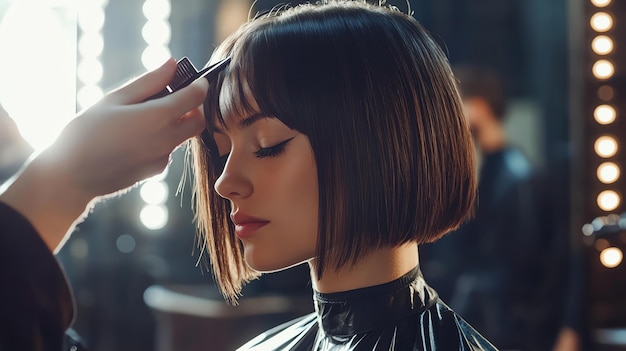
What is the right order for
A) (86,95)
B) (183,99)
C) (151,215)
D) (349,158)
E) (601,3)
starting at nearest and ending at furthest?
1. (183,99)
2. (349,158)
3. (601,3)
4. (86,95)
5. (151,215)

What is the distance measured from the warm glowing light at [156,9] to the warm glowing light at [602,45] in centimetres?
171

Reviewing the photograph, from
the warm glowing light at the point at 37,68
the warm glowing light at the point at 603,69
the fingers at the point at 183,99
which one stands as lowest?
the warm glowing light at the point at 603,69

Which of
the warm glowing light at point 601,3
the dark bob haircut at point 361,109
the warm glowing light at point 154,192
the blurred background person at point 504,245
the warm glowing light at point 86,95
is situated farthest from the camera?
the warm glowing light at point 154,192

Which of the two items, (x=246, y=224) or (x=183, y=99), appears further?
(x=246, y=224)

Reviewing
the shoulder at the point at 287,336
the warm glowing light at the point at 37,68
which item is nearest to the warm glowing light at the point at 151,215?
the warm glowing light at the point at 37,68

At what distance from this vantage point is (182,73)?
28.9 inches

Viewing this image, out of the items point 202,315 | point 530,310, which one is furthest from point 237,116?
point 202,315

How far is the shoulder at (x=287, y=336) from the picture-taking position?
0.95 m

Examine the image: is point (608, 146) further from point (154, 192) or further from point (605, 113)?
point (154, 192)

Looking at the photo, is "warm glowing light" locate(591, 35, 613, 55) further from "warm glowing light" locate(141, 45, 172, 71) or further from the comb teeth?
"warm glowing light" locate(141, 45, 172, 71)

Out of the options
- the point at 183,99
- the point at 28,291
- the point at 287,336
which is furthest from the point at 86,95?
the point at 28,291

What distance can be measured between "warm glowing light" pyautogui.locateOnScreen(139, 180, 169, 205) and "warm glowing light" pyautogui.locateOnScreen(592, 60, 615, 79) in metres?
1.84

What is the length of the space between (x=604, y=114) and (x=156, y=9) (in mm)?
1821

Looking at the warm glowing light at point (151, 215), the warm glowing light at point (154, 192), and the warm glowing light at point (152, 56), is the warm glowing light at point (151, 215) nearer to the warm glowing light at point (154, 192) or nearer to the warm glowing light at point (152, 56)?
the warm glowing light at point (154, 192)
